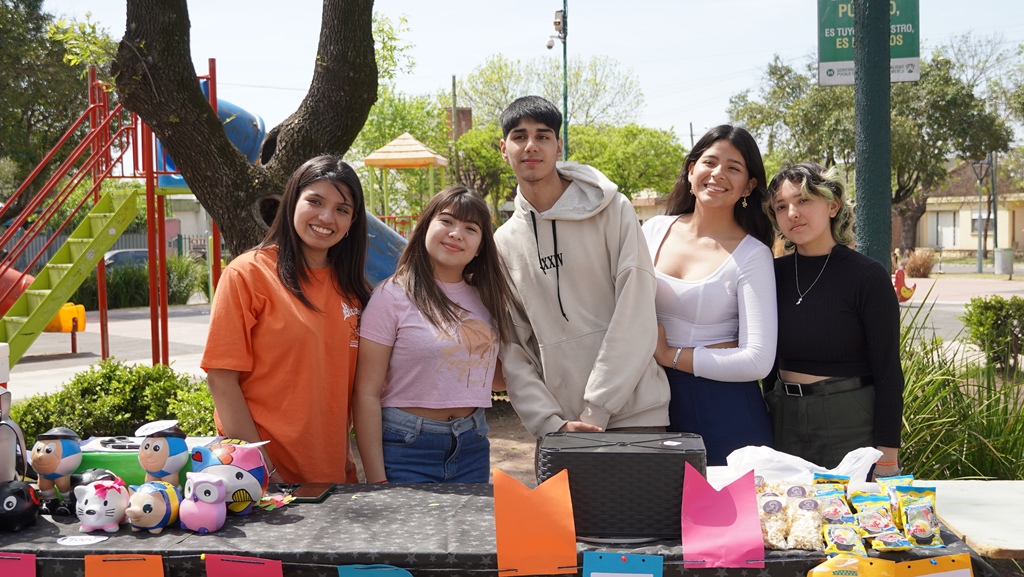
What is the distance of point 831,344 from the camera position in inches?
112

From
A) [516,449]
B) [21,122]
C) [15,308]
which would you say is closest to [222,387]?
[516,449]

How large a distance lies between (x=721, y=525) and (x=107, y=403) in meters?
5.36

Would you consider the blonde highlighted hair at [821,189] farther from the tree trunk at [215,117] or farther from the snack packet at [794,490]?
the tree trunk at [215,117]

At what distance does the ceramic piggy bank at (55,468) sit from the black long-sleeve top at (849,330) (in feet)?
7.41

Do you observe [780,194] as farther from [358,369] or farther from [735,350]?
[358,369]

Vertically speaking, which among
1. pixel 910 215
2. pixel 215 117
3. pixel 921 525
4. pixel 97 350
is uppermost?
pixel 910 215

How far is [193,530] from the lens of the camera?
216 cm

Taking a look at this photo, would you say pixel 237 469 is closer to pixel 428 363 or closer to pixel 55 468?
pixel 55 468

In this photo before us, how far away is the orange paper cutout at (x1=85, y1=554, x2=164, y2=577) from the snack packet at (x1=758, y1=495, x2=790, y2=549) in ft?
4.83

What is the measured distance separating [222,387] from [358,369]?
1.38ft

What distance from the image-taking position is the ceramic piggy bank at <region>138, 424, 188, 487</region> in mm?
2242

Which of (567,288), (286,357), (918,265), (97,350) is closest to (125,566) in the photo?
(286,357)

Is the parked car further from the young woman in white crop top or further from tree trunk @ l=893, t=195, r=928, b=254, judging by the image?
tree trunk @ l=893, t=195, r=928, b=254

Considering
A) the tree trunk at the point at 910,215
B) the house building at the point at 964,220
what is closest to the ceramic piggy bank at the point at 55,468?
the tree trunk at the point at 910,215
